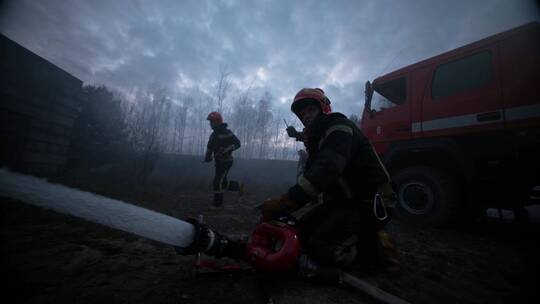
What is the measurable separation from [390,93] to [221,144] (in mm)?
4221

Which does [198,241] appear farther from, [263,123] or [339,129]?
[263,123]

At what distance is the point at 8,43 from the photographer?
18.8 ft

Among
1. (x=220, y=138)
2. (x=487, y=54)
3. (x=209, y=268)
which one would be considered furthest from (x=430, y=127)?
(x=220, y=138)

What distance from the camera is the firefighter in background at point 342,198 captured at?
1749mm

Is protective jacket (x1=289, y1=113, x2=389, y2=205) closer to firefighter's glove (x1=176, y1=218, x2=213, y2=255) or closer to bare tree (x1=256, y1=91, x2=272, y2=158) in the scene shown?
firefighter's glove (x1=176, y1=218, x2=213, y2=255)

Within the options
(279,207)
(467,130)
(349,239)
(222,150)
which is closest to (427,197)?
(467,130)

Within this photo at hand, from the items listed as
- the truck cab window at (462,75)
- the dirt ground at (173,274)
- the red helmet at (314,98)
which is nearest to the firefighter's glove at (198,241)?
the dirt ground at (173,274)

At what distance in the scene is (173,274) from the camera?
1.69m

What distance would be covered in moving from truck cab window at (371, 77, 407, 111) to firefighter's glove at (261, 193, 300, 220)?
384cm

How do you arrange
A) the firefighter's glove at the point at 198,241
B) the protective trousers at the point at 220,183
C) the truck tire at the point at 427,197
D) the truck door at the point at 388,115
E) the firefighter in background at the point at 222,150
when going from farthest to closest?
the firefighter in background at the point at 222,150
the protective trousers at the point at 220,183
the truck door at the point at 388,115
the truck tire at the point at 427,197
the firefighter's glove at the point at 198,241

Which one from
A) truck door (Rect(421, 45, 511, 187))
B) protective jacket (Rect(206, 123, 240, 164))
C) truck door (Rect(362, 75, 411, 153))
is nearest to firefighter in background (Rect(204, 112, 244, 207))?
protective jacket (Rect(206, 123, 240, 164))

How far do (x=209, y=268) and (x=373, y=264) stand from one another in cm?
157

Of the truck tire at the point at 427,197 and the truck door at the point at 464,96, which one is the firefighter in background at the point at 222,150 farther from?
the truck door at the point at 464,96

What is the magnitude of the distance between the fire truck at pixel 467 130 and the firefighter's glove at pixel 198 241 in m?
3.85
